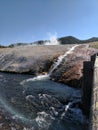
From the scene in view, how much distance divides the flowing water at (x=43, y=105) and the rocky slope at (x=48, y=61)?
1696mm

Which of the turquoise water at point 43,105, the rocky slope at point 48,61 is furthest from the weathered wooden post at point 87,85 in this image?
the rocky slope at point 48,61

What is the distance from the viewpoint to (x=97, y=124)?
5.71 m

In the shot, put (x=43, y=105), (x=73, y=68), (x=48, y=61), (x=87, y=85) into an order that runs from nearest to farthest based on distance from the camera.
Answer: (x=87, y=85) < (x=43, y=105) < (x=73, y=68) < (x=48, y=61)

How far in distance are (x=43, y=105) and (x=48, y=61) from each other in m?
11.1

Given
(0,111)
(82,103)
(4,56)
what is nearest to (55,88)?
(82,103)

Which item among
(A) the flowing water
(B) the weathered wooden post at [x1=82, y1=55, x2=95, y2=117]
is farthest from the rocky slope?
(B) the weathered wooden post at [x1=82, y1=55, x2=95, y2=117]

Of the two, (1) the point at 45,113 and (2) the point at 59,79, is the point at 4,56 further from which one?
(1) the point at 45,113

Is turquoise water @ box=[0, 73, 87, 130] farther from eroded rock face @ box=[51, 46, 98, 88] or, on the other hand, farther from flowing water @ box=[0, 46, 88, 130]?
eroded rock face @ box=[51, 46, 98, 88]

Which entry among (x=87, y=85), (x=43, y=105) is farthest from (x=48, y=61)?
(x=87, y=85)

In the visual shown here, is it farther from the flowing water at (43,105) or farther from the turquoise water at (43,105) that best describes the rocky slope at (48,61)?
the turquoise water at (43,105)

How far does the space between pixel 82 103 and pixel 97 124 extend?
6962mm

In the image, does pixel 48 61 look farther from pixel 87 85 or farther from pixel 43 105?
pixel 87 85

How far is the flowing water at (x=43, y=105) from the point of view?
1062cm

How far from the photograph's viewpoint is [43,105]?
1276 cm
